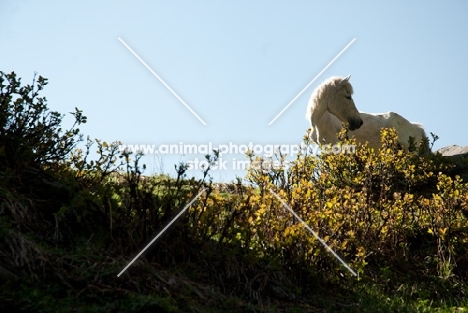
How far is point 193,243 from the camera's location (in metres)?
5.73

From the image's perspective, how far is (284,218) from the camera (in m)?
6.39

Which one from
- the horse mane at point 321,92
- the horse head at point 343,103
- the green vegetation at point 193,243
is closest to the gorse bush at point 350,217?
the green vegetation at point 193,243

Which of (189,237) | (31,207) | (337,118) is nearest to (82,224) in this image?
(31,207)

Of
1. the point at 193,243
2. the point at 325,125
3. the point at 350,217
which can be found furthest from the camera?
the point at 325,125

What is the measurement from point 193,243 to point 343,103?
10382 millimetres

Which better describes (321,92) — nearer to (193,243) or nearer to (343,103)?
(343,103)

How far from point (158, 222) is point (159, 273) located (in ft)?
2.38

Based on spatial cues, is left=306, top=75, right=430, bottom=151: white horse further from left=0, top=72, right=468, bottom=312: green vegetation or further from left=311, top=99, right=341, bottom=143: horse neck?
left=0, top=72, right=468, bottom=312: green vegetation

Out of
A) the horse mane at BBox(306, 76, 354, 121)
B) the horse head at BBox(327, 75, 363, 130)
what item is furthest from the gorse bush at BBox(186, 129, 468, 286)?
the horse mane at BBox(306, 76, 354, 121)

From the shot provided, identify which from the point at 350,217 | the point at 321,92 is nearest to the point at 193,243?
the point at 350,217

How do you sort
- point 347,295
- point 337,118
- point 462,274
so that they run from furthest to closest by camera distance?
point 337,118, point 462,274, point 347,295

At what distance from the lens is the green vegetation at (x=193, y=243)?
4.52 m

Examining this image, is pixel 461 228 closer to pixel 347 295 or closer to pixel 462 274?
pixel 462 274

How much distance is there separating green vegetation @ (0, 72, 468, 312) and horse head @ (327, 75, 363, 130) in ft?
24.3
